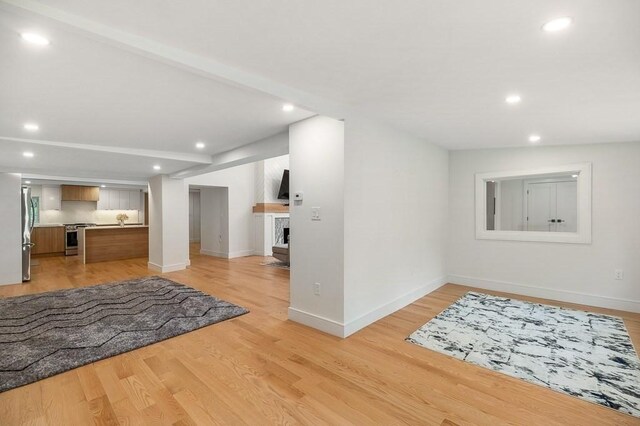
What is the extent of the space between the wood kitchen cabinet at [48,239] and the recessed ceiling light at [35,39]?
9222 mm

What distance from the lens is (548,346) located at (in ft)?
9.04

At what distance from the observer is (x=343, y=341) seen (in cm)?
287

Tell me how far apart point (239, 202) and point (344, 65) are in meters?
7.09

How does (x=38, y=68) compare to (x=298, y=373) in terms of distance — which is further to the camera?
(x=298, y=373)

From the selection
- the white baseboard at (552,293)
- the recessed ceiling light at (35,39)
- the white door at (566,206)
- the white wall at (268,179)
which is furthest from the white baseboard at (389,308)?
the white wall at (268,179)

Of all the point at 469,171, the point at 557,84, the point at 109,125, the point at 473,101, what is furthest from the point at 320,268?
the point at 469,171

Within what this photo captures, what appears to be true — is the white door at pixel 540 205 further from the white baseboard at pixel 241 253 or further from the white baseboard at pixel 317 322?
the white baseboard at pixel 241 253

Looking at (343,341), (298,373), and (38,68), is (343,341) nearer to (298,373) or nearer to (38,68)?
(298,373)

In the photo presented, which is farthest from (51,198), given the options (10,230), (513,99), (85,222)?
(513,99)

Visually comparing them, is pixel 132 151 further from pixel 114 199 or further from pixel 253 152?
pixel 114 199

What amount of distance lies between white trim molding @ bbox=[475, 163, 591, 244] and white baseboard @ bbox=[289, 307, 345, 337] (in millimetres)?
3301

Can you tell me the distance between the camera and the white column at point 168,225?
641 centimetres

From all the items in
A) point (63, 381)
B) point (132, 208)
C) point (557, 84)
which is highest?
point (557, 84)

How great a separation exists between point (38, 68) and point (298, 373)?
295cm
